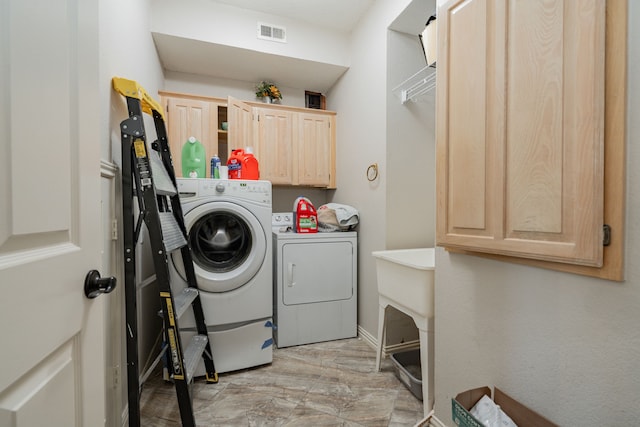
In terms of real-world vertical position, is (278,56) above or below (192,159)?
above

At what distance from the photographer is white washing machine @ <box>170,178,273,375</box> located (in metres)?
1.69

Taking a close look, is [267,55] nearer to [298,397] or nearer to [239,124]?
[239,124]

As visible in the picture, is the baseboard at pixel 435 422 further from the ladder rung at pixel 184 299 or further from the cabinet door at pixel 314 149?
the cabinet door at pixel 314 149

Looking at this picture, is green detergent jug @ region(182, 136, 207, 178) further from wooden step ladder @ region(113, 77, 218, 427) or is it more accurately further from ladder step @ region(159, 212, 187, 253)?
wooden step ladder @ region(113, 77, 218, 427)

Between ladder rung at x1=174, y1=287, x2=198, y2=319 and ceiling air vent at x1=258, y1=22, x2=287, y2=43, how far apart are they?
205 cm

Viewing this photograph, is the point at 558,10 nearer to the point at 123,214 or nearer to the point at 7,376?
the point at 7,376

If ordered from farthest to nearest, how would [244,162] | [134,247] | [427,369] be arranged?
[244,162]
[427,369]
[134,247]

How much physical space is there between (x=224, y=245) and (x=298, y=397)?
1.03 m

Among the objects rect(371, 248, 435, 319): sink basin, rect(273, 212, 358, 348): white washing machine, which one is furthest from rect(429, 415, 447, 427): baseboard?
rect(273, 212, 358, 348): white washing machine

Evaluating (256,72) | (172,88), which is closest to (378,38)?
(256,72)

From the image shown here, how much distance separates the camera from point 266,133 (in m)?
2.58

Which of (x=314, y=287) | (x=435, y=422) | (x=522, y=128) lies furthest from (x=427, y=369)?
(x=522, y=128)

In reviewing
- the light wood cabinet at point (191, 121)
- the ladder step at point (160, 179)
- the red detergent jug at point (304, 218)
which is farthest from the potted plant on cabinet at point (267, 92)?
the ladder step at point (160, 179)

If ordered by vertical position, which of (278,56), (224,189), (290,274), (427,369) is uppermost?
(278,56)
